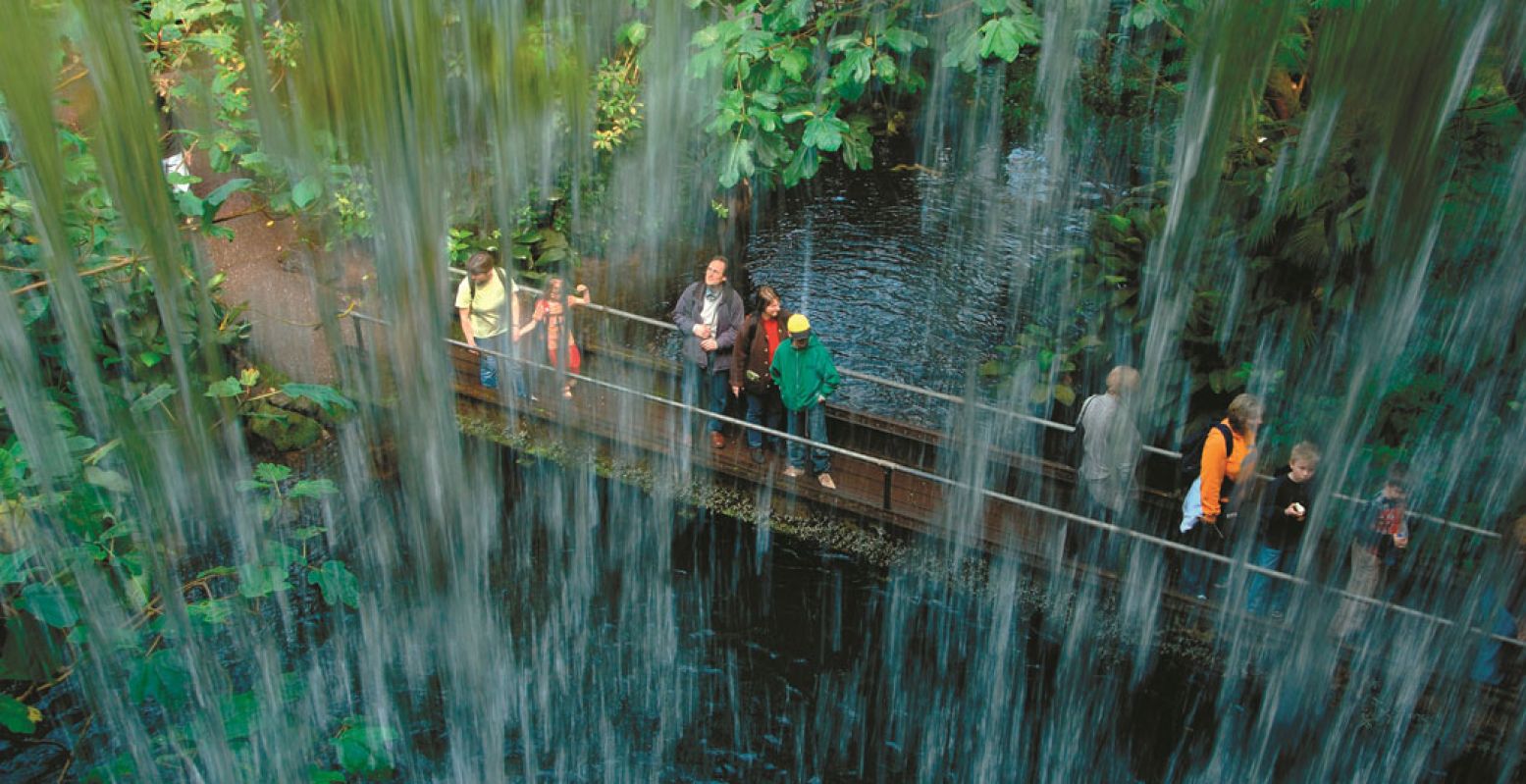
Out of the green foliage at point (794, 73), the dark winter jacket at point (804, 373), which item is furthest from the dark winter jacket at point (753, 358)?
the green foliage at point (794, 73)

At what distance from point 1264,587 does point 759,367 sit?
342 centimetres

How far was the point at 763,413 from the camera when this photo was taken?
8.26 m

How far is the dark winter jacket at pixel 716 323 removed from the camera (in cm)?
813

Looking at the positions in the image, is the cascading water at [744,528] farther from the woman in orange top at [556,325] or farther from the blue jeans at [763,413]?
the woman in orange top at [556,325]

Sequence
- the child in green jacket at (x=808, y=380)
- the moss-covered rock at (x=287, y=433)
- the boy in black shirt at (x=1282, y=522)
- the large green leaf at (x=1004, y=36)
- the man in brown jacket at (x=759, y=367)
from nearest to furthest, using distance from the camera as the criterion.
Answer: the large green leaf at (x=1004, y=36)
the boy in black shirt at (x=1282, y=522)
the child in green jacket at (x=808, y=380)
the man in brown jacket at (x=759, y=367)
the moss-covered rock at (x=287, y=433)

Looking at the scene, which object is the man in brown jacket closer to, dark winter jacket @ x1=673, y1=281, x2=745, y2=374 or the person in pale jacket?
dark winter jacket @ x1=673, y1=281, x2=745, y2=374

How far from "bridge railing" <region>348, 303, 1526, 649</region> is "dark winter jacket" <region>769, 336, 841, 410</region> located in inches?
11.7

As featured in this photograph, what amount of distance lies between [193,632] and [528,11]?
5.17 metres

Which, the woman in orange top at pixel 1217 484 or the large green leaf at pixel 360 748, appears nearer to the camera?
the large green leaf at pixel 360 748

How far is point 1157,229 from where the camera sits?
875 centimetres

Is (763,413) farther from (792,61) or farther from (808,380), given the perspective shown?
(792,61)

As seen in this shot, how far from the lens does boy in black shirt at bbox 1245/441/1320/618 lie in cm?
643

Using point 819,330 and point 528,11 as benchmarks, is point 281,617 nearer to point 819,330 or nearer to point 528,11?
point 528,11

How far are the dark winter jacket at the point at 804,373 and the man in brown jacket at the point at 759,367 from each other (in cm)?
20
